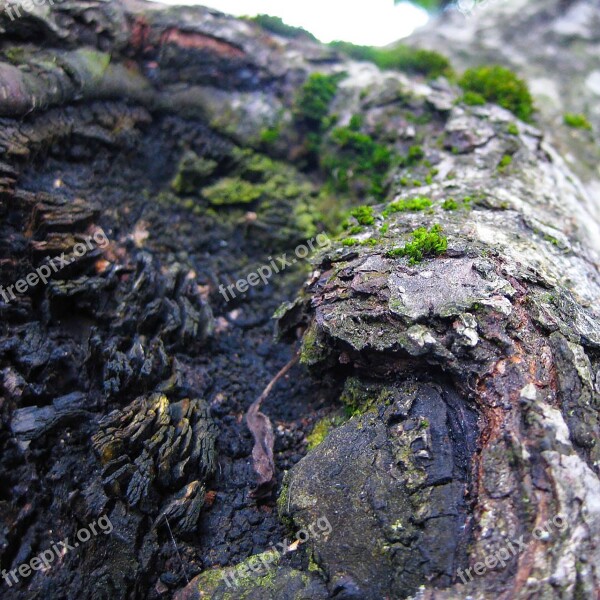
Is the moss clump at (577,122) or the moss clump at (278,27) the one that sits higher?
the moss clump at (577,122)

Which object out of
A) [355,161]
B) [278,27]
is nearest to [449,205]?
[355,161]

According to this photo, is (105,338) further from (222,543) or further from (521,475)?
(521,475)

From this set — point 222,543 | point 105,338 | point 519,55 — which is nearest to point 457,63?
point 519,55

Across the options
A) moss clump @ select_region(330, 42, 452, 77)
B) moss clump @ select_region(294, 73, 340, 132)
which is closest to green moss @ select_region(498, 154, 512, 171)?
moss clump @ select_region(294, 73, 340, 132)

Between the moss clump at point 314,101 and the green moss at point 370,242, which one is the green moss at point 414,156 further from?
the green moss at point 370,242

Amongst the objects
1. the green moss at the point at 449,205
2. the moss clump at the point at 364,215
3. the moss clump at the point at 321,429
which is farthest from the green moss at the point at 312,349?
the green moss at the point at 449,205

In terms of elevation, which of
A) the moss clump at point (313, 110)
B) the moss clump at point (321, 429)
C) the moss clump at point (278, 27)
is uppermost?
the moss clump at point (278, 27)

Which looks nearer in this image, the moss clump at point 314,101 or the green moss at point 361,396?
the green moss at point 361,396
